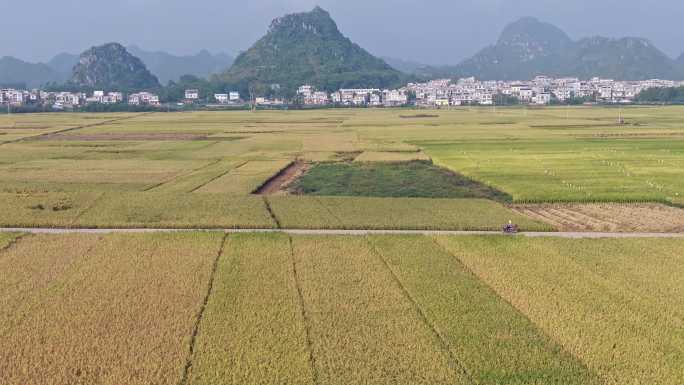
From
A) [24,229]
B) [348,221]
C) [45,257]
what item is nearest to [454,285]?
[348,221]

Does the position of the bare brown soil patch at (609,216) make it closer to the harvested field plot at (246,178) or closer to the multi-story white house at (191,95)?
the harvested field plot at (246,178)

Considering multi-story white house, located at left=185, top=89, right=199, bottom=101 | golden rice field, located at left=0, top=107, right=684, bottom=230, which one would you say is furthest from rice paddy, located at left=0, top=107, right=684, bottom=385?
multi-story white house, located at left=185, top=89, right=199, bottom=101

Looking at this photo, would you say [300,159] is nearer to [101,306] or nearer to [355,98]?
[101,306]

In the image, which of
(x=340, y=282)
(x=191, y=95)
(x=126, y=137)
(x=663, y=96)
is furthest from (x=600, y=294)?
(x=191, y=95)

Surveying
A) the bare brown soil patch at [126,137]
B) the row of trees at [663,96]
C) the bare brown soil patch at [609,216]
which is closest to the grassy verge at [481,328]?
the bare brown soil patch at [609,216]

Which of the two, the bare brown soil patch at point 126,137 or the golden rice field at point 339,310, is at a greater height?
the bare brown soil patch at point 126,137
